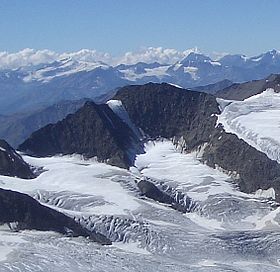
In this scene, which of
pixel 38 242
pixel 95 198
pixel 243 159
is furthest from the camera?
pixel 243 159

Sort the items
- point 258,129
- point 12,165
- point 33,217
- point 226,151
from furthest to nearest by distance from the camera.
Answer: point 258,129
point 226,151
point 12,165
point 33,217

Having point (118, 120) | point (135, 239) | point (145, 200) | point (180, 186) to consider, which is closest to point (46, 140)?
point (118, 120)

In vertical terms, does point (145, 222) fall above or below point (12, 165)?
below

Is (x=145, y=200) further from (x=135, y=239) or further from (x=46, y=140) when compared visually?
(x=46, y=140)

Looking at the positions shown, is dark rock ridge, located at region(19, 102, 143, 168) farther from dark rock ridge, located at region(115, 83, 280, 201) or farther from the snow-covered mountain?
dark rock ridge, located at region(115, 83, 280, 201)

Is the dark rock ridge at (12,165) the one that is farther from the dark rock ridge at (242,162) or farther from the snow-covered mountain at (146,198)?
the dark rock ridge at (242,162)

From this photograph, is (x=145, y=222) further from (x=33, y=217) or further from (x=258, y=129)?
(x=258, y=129)

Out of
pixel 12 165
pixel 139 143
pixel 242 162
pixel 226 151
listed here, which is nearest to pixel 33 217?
pixel 12 165
